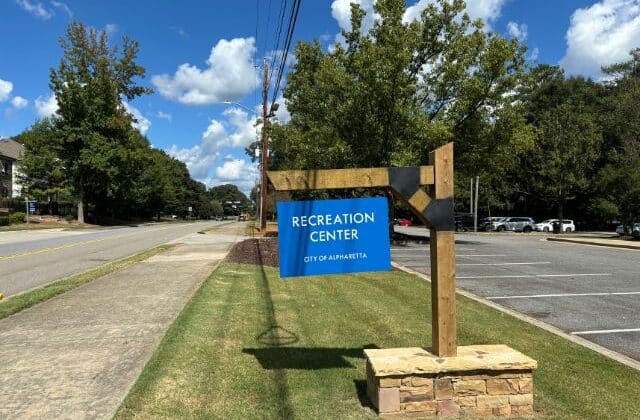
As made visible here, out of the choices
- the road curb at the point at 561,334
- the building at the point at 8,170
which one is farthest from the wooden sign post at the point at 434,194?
the building at the point at 8,170

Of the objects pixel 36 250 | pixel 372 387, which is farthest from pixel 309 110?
pixel 372 387

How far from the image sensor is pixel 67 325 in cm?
730

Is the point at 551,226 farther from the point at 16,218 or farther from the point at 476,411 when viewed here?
the point at 476,411

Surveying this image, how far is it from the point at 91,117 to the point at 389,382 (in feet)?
178

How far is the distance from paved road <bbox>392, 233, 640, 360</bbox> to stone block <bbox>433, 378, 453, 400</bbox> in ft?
10.5

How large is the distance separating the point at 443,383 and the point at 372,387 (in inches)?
22.9

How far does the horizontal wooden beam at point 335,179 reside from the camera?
4.71 meters

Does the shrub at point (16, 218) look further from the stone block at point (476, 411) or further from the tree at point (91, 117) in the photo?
the stone block at point (476, 411)

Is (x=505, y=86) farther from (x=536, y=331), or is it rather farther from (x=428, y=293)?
(x=536, y=331)

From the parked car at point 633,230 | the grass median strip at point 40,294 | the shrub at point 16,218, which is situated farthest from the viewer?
the shrub at point 16,218

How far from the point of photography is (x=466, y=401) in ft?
14.2

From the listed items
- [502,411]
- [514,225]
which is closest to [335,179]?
[502,411]

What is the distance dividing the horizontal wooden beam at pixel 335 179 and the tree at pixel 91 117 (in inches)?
1959

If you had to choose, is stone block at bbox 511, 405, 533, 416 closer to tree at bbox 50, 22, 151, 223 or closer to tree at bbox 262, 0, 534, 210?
tree at bbox 262, 0, 534, 210
